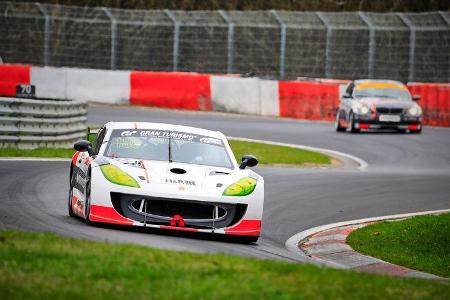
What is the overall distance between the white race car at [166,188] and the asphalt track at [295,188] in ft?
0.60

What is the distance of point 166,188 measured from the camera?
1246cm

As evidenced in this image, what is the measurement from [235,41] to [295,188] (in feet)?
65.4

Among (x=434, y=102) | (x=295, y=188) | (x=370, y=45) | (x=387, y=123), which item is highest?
(x=370, y=45)

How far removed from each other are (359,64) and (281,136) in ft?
30.1

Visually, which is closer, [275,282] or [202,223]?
[275,282]

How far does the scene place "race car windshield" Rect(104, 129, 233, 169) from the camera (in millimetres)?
13590

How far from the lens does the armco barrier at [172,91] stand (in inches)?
1405

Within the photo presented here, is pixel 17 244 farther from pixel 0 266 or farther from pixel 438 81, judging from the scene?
pixel 438 81

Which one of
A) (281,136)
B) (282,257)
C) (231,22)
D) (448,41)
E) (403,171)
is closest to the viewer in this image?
(282,257)

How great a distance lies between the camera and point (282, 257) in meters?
12.0

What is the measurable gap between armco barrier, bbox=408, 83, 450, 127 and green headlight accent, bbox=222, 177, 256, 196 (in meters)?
21.4

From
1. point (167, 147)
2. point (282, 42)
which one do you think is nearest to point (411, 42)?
point (282, 42)

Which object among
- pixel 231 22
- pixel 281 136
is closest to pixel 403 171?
pixel 281 136

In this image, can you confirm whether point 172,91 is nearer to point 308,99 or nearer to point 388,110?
point 308,99
